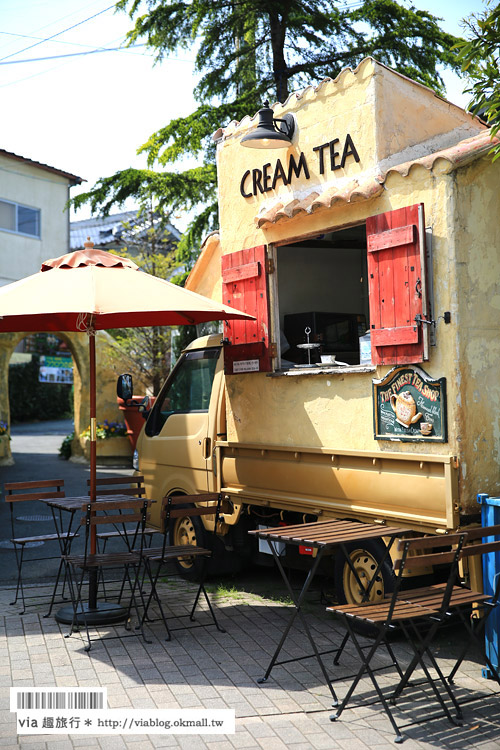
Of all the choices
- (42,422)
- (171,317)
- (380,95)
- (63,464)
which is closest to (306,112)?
(380,95)

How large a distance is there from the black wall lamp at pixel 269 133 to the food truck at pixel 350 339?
1.1 inches

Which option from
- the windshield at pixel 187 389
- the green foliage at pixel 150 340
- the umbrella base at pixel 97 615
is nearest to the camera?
the umbrella base at pixel 97 615

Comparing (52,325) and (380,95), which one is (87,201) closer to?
(52,325)

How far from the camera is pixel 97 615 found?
19.6ft

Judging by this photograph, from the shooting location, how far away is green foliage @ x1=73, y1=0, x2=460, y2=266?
12.2m

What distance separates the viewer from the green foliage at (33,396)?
29.7m

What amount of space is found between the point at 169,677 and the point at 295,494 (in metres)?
1.77

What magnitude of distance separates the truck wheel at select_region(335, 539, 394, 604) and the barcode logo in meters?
1.82

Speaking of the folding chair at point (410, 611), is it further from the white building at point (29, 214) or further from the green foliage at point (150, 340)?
the white building at point (29, 214)

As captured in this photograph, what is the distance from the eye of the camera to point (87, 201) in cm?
1334

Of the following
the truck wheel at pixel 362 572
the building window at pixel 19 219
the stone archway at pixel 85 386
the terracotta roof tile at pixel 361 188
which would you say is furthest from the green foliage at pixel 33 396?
the truck wheel at pixel 362 572

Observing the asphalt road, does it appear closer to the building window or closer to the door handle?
the door handle

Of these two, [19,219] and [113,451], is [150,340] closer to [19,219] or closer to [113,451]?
[113,451]

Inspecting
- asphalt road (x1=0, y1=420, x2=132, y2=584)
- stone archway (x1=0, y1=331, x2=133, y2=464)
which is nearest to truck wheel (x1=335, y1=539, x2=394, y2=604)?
asphalt road (x1=0, y1=420, x2=132, y2=584)
